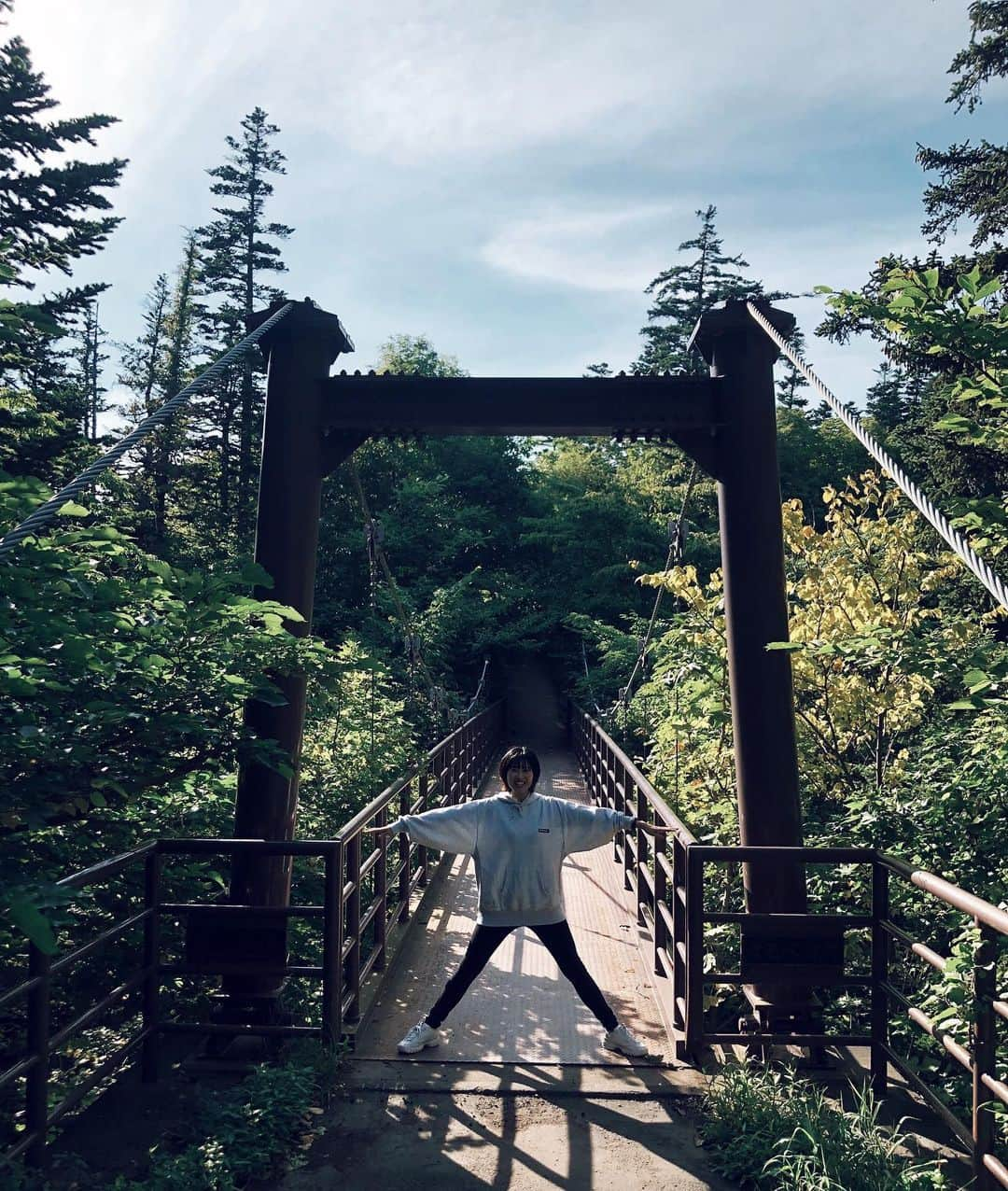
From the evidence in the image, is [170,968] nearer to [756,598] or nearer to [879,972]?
[879,972]

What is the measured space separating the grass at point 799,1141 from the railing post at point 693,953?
0.32m

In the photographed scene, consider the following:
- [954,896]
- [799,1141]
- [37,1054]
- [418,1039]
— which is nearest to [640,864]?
[418,1039]

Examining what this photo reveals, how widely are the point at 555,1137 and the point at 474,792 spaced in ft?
29.4

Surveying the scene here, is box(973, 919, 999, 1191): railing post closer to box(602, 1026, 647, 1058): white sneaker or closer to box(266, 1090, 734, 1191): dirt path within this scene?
box(266, 1090, 734, 1191): dirt path

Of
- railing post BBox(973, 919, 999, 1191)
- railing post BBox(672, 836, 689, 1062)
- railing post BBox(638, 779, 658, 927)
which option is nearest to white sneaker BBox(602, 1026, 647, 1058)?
railing post BBox(672, 836, 689, 1062)

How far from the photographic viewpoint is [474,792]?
12031mm

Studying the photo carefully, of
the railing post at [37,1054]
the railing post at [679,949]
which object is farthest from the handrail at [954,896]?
the railing post at [37,1054]

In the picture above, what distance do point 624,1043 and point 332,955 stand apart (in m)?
1.27

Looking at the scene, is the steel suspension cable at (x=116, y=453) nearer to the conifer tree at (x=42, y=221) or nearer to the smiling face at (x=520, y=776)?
the smiling face at (x=520, y=776)

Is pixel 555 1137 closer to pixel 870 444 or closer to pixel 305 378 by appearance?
pixel 870 444

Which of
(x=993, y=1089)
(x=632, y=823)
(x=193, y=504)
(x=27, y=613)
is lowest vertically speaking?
(x=993, y=1089)

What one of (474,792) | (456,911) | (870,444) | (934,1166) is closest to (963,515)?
(870,444)

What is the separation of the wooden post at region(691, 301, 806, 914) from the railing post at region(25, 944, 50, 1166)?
2.82 m

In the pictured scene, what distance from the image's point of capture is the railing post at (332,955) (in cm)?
373
